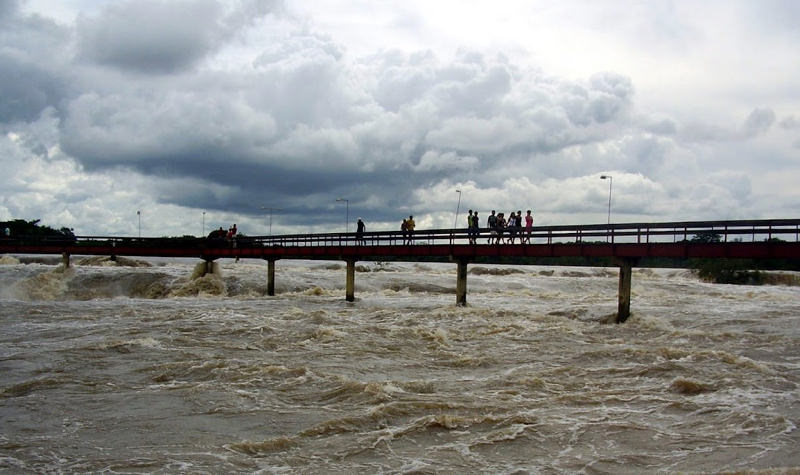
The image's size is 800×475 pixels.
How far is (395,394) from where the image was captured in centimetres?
1251

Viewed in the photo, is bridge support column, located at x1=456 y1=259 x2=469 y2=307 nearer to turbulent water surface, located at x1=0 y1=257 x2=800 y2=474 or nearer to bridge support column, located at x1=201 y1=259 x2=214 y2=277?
turbulent water surface, located at x1=0 y1=257 x2=800 y2=474

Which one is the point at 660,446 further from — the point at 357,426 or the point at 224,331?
the point at 224,331

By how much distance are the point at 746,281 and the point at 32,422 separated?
223ft

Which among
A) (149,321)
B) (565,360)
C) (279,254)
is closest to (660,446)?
(565,360)

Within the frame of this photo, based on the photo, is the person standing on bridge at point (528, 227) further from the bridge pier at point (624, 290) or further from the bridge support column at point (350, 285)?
the bridge support column at point (350, 285)

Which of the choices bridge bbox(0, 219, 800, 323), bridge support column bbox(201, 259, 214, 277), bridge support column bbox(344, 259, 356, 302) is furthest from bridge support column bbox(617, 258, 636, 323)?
bridge support column bbox(201, 259, 214, 277)

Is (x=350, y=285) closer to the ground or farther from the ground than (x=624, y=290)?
closer to the ground

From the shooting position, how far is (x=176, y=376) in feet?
46.4

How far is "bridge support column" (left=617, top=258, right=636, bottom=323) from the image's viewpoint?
28234 mm

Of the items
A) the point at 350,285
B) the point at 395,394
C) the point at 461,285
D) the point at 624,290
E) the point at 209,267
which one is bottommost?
the point at 395,394

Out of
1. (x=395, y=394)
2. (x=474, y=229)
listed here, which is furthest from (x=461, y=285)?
(x=395, y=394)

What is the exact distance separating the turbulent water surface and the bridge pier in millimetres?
523

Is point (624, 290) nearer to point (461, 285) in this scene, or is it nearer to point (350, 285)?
point (461, 285)

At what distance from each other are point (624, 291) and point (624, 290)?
5 cm
